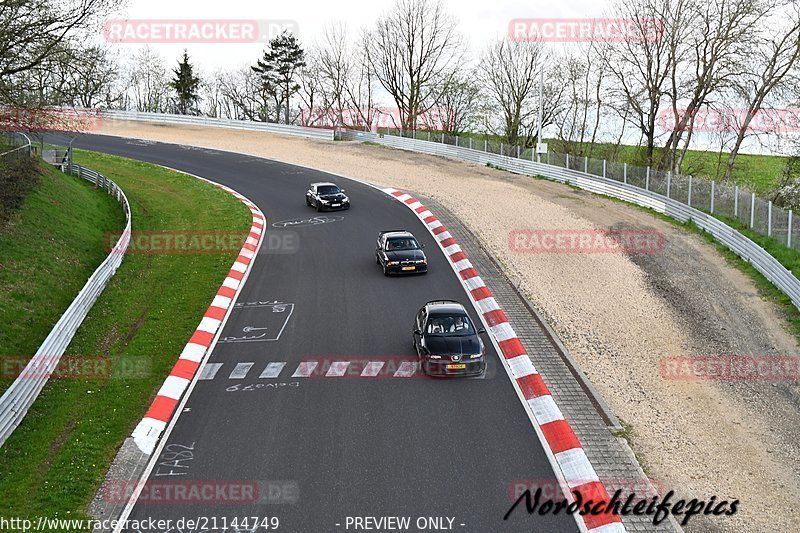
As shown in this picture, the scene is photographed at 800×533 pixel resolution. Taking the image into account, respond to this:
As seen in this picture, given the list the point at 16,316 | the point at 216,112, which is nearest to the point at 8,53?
the point at 16,316

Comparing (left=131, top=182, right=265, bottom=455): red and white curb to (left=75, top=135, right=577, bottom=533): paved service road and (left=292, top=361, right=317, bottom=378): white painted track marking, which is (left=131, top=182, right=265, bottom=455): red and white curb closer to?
(left=75, top=135, right=577, bottom=533): paved service road

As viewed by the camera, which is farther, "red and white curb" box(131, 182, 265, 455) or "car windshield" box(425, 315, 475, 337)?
"car windshield" box(425, 315, 475, 337)

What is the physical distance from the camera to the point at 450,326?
17328mm

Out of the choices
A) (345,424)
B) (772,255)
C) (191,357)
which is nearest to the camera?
(345,424)

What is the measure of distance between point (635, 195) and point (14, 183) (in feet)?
94.4

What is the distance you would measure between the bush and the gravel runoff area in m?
17.8

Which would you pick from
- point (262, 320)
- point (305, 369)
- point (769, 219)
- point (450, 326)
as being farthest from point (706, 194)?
point (305, 369)

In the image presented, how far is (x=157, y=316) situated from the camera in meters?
20.0

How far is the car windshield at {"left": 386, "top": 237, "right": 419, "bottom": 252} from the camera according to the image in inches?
962

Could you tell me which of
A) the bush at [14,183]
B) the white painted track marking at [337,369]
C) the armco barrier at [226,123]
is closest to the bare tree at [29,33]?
the bush at [14,183]

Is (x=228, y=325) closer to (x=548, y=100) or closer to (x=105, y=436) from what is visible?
(x=105, y=436)

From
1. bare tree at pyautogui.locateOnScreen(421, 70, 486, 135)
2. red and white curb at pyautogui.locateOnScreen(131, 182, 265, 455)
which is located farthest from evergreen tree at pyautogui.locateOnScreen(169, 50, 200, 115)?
red and white curb at pyautogui.locateOnScreen(131, 182, 265, 455)

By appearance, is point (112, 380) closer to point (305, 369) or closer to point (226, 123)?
point (305, 369)

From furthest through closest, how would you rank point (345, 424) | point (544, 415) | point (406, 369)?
point (406, 369) < point (544, 415) < point (345, 424)
